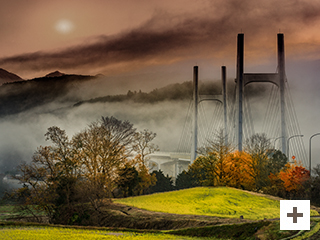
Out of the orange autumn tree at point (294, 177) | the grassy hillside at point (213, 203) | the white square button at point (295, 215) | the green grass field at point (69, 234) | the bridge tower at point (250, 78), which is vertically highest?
the bridge tower at point (250, 78)

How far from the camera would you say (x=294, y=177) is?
4209cm

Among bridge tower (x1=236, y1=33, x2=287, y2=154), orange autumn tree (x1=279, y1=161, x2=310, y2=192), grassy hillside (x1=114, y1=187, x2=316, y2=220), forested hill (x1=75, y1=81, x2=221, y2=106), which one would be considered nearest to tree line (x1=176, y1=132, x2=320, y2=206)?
orange autumn tree (x1=279, y1=161, x2=310, y2=192)


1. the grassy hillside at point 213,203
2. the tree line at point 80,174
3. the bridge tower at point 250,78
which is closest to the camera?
the grassy hillside at point 213,203

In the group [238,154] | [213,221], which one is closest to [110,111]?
[238,154]

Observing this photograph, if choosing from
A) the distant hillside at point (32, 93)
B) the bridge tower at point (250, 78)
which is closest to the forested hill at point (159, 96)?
the distant hillside at point (32, 93)

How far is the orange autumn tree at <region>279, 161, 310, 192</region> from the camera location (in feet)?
137

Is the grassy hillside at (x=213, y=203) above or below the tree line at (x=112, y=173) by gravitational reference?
below

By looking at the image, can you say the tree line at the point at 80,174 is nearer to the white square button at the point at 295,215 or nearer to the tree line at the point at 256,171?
the tree line at the point at 256,171

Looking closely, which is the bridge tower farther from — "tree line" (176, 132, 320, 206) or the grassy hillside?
the grassy hillside

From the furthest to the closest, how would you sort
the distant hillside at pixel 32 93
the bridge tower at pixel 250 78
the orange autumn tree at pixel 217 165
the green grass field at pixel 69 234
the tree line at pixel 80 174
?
the distant hillside at pixel 32 93
the bridge tower at pixel 250 78
the orange autumn tree at pixel 217 165
the tree line at pixel 80 174
the green grass field at pixel 69 234

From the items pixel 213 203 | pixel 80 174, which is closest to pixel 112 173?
pixel 80 174

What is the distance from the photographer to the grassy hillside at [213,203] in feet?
103

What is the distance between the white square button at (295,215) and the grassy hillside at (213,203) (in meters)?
8.10

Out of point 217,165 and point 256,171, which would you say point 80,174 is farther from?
point 256,171
